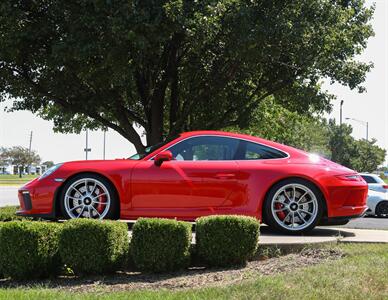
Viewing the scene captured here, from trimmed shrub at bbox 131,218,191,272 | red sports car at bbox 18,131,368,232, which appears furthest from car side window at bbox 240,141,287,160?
trimmed shrub at bbox 131,218,191,272

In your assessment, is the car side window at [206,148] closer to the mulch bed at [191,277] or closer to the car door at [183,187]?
the car door at [183,187]

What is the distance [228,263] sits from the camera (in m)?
5.18

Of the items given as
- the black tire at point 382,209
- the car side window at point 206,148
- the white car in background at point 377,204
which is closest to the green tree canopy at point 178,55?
the white car in background at point 377,204

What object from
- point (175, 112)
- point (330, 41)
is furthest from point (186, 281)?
point (175, 112)

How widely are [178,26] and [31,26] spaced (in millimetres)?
3568

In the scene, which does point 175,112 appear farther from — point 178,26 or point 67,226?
point 67,226

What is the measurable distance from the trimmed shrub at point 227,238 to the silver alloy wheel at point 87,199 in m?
1.80

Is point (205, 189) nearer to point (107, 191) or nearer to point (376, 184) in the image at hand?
point (107, 191)

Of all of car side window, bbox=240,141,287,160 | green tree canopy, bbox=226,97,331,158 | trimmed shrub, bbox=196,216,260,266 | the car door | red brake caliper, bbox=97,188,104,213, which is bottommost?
trimmed shrub, bbox=196,216,260,266

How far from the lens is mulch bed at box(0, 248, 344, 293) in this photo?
4656mm

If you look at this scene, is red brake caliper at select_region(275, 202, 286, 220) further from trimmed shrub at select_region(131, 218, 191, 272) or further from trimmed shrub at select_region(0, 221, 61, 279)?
trimmed shrub at select_region(0, 221, 61, 279)

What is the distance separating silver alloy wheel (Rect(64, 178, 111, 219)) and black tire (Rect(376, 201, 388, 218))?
11.4 meters

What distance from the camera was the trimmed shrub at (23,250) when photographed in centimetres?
501

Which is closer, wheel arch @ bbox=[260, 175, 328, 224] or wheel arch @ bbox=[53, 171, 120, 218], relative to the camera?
wheel arch @ bbox=[260, 175, 328, 224]
